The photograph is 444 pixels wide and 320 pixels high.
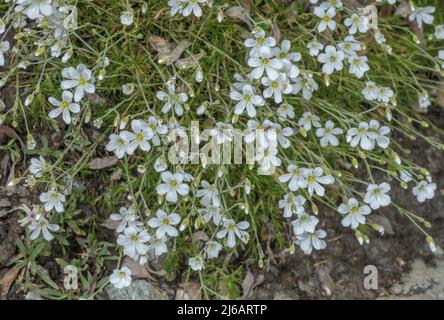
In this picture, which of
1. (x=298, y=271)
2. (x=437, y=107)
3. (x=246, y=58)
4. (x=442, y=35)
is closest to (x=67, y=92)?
(x=246, y=58)

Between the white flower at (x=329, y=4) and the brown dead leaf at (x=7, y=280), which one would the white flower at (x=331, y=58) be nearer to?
the white flower at (x=329, y=4)

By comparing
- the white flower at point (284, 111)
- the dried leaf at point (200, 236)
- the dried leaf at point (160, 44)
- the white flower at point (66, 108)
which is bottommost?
the dried leaf at point (200, 236)

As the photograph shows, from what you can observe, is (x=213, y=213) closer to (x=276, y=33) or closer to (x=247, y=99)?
(x=247, y=99)

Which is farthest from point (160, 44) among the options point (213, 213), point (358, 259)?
point (358, 259)

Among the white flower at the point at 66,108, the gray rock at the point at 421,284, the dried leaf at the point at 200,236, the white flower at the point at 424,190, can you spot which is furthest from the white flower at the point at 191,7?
the gray rock at the point at 421,284

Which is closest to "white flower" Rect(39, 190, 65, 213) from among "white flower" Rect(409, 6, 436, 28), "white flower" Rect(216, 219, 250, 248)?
"white flower" Rect(216, 219, 250, 248)

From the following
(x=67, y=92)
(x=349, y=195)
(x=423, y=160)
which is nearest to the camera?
(x=67, y=92)

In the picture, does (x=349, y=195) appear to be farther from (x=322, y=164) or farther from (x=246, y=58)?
(x=246, y=58)
